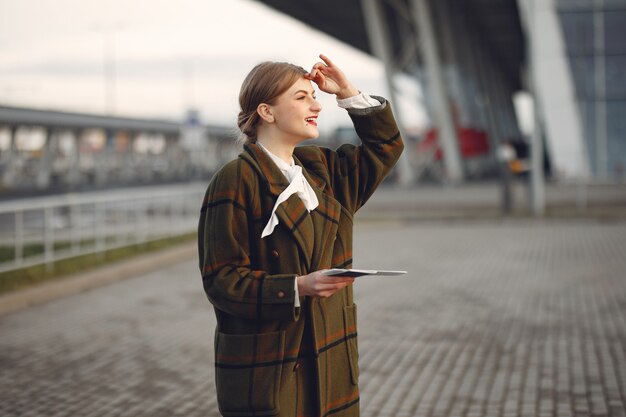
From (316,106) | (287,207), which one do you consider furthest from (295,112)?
(287,207)

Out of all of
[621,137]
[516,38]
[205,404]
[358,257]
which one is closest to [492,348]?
[205,404]

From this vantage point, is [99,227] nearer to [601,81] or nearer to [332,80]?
[332,80]

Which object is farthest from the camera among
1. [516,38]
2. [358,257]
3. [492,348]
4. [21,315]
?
[516,38]

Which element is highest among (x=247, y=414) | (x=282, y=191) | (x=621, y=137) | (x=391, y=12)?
(x=391, y=12)

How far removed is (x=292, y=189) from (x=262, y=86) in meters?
0.34

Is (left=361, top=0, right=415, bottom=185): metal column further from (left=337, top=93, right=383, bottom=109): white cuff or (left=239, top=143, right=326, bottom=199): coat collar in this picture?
(left=239, top=143, right=326, bottom=199): coat collar

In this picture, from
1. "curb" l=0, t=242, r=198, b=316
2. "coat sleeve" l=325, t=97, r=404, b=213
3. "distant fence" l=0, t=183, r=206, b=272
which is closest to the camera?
"coat sleeve" l=325, t=97, r=404, b=213

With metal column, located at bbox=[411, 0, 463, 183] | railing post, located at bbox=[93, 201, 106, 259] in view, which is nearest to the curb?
railing post, located at bbox=[93, 201, 106, 259]

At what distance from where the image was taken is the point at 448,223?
21156 mm

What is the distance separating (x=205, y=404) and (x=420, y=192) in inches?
1125

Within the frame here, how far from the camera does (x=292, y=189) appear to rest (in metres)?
2.68

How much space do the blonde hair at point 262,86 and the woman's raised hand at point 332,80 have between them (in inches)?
2.4

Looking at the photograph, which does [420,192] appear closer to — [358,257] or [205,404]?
[358,257]

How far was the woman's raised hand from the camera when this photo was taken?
286cm
